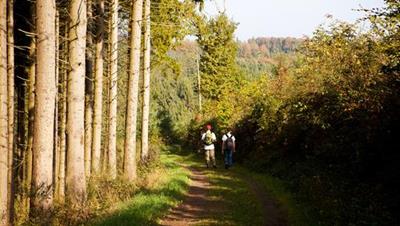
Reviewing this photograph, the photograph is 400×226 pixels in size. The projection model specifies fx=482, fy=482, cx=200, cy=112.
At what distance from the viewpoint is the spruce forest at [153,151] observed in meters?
9.77

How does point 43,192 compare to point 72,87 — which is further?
point 72,87

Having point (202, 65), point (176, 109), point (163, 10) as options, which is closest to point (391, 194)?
point (163, 10)

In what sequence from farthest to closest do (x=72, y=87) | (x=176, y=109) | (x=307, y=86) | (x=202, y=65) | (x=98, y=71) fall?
1. (x=176, y=109)
2. (x=202, y=65)
3. (x=307, y=86)
4. (x=98, y=71)
5. (x=72, y=87)

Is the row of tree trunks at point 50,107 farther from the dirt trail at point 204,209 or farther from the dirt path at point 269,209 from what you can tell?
the dirt path at point 269,209

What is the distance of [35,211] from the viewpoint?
359 inches

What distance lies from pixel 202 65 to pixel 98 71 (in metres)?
36.6

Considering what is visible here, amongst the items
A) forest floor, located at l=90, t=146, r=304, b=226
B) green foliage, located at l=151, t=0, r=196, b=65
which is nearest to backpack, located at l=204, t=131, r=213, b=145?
green foliage, located at l=151, t=0, r=196, b=65

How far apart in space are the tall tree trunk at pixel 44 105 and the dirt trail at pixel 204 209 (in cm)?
255

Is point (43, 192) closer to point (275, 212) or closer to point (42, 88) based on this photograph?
point (42, 88)

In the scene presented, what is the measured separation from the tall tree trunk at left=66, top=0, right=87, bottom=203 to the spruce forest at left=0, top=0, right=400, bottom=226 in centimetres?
2

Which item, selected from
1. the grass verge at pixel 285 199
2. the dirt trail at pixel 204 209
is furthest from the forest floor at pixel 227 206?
the grass verge at pixel 285 199

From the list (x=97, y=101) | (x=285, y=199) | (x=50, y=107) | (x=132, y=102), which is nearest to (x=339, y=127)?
(x=285, y=199)

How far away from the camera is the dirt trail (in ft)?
34.8

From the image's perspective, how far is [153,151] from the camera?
74.3 feet
